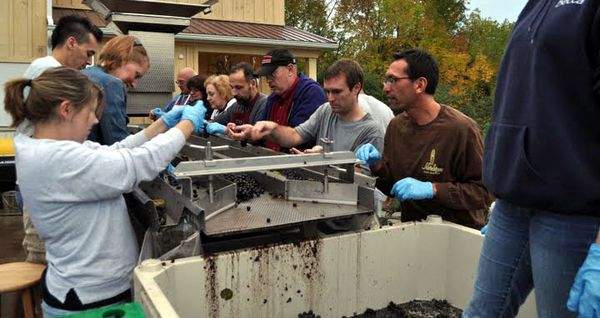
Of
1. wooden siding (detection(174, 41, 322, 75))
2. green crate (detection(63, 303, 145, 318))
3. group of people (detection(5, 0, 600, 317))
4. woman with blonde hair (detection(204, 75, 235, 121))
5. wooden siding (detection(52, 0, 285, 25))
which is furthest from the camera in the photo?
wooden siding (detection(52, 0, 285, 25))

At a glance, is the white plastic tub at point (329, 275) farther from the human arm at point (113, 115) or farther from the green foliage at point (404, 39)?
the green foliage at point (404, 39)

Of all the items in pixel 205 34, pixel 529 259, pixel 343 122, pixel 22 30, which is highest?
pixel 205 34

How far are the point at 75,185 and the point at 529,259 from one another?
158 cm

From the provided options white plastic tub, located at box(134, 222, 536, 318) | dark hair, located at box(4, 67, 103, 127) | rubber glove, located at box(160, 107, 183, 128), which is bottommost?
white plastic tub, located at box(134, 222, 536, 318)

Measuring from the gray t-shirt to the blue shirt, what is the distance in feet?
4.31

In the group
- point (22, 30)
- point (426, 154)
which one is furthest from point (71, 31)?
point (22, 30)

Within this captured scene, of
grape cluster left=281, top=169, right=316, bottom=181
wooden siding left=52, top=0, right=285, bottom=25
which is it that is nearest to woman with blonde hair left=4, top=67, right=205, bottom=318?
grape cluster left=281, top=169, right=316, bottom=181

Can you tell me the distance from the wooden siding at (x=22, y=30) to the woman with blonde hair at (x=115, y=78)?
6362mm

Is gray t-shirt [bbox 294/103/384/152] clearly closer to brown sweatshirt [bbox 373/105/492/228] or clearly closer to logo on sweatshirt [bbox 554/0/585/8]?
brown sweatshirt [bbox 373/105/492/228]

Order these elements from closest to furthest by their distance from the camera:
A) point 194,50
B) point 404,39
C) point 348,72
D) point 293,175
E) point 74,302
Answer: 1. point 74,302
2. point 293,175
3. point 348,72
4. point 194,50
5. point 404,39

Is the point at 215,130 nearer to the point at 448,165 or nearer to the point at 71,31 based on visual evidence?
the point at 71,31

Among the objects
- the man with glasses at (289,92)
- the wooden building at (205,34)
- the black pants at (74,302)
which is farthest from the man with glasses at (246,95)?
the wooden building at (205,34)

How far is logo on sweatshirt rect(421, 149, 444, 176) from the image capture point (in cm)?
252

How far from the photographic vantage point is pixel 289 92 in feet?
13.1
